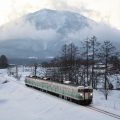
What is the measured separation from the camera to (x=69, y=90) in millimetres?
56594

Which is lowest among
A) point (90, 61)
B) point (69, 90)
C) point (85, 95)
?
point (85, 95)

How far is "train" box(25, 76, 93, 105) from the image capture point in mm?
52281

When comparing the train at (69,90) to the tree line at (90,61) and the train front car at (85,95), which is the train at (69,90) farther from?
the tree line at (90,61)

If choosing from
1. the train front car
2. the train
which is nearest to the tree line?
the train

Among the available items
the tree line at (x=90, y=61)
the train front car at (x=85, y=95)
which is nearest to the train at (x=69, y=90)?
the train front car at (x=85, y=95)

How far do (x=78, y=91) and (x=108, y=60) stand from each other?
3216 centimetres

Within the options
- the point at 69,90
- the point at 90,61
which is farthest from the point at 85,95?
the point at 90,61

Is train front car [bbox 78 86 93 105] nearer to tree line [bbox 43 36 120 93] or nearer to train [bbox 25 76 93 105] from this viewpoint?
train [bbox 25 76 93 105]

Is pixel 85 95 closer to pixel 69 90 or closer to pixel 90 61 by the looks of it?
pixel 69 90

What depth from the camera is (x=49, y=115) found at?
46344mm

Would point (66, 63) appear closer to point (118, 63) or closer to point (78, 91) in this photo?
point (118, 63)

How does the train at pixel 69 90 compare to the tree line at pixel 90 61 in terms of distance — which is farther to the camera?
the tree line at pixel 90 61

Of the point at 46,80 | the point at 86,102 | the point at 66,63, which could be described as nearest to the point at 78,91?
the point at 86,102

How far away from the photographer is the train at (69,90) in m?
52.3
